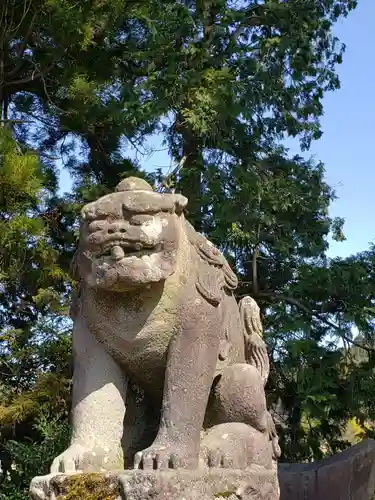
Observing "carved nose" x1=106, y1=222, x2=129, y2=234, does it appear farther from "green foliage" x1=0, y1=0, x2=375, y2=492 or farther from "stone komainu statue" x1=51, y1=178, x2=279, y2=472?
"green foliage" x1=0, y1=0, x2=375, y2=492

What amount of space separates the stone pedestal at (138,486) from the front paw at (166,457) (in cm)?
4

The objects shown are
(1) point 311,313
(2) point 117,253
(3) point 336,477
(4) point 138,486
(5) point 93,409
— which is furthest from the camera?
(1) point 311,313

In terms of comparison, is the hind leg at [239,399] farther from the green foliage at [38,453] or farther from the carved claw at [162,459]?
the green foliage at [38,453]

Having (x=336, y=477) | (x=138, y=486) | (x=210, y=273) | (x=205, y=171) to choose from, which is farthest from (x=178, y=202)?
(x=205, y=171)

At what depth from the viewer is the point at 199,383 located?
9.08ft

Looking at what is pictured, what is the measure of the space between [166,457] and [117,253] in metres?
0.75

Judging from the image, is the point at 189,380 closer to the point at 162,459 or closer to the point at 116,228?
the point at 162,459

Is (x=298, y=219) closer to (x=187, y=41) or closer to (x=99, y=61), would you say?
(x=187, y=41)

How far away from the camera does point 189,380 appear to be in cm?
275

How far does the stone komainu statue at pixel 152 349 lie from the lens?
2.66 m

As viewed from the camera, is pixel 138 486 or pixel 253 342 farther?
pixel 253 342

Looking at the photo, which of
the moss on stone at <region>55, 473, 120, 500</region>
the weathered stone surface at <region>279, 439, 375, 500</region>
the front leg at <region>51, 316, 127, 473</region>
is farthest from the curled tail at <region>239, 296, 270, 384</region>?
the weathered stone surface at <region>279, 439, 375, 500</region>

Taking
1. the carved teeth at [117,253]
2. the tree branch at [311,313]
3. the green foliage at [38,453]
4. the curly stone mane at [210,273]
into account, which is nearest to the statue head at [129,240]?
the carved teeth at [117,253]

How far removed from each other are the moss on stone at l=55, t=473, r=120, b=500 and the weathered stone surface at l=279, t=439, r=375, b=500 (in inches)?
124
